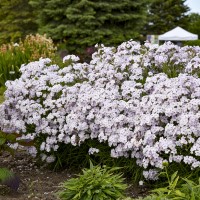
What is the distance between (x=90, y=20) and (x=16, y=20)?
767 centimetres

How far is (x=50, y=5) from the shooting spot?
2378cm

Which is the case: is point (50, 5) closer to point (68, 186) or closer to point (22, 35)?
point (22, 35)

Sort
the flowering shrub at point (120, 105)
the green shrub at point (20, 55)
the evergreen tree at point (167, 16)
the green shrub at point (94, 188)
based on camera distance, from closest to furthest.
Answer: the green shrub at point (94, 188)
the flowering shrub at point (120, 105)
the green shrub at point (20, 55)
the evergreen tree at point (167, 16)

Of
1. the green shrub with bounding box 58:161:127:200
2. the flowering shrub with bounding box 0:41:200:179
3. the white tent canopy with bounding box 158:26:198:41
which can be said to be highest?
the flowering shrub with bounding box 0:41:200:179

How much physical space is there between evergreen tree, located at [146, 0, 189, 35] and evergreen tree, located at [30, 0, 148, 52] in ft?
45.6

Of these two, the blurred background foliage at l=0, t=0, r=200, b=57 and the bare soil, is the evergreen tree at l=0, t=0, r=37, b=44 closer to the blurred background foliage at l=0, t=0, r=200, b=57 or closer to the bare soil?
the blurred background foliage at l=0, t=0, r=200, b=57

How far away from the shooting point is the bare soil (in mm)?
5502

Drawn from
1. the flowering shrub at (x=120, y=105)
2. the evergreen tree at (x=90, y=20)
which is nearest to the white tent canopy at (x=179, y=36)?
the evergreen tree at (x=90, y=20)

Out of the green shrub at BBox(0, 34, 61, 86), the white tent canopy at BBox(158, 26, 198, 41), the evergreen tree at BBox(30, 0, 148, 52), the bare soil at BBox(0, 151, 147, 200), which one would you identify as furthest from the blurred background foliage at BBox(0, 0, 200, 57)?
the bare soil at BBox(0, 151, 147, 200)

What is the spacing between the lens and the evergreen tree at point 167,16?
126ft

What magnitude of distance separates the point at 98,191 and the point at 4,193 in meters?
1.38

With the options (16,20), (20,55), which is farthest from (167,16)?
(20,55)

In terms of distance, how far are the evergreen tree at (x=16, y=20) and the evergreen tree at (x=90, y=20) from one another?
504cm

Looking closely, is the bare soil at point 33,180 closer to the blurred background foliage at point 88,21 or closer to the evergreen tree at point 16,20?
the blurred background foliage at point 88,21
